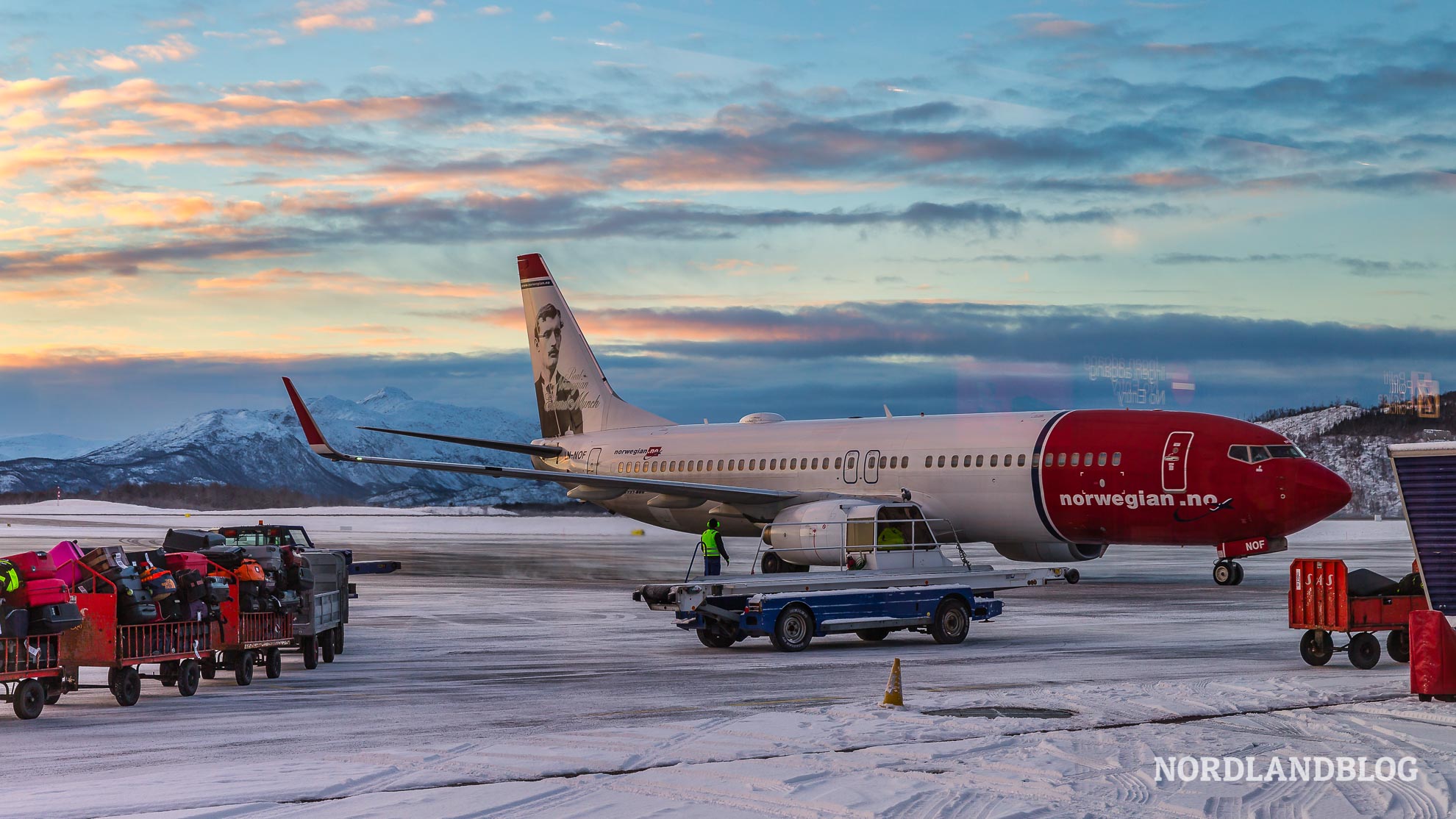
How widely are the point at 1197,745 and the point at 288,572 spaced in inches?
502

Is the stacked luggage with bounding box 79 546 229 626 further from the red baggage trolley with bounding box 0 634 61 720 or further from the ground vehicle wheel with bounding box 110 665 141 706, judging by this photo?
the red baggage trolley with bounding box 0 634 61 720

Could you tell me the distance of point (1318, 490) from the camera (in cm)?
3158

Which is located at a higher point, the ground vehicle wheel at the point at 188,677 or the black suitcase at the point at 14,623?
the black suitcase at the point at 14,623

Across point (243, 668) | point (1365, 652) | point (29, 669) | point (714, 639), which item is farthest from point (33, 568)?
point (1365, 652)

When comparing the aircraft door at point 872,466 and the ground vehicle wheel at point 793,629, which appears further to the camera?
the aircraft door at point 872,466

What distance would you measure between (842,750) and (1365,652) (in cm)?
931

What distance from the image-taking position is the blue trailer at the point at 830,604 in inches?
868

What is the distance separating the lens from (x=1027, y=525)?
34.6m

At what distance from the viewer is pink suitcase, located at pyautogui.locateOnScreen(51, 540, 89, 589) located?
16.6 meters

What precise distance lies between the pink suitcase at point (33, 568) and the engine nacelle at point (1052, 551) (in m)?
24.3

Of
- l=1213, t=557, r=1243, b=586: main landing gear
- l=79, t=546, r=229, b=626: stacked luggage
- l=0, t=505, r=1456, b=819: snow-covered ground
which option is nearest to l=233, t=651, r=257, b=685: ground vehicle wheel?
l=0, t=505, r=1456, b=819: snow-covered ground

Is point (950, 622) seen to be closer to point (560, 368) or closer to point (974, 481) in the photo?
point (974, 481)

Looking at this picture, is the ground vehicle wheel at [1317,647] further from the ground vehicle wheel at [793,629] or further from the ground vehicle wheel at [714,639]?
the ground vehicle wheel at [714,639]

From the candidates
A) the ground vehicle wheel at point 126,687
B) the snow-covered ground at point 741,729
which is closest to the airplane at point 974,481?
the snow-covered ground at point 741,729
